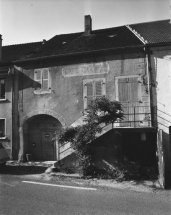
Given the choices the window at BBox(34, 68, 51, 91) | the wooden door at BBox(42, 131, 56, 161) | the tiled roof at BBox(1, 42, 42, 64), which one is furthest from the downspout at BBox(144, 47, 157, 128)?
the tiled roof at BBox(1, 42, 42, 64)

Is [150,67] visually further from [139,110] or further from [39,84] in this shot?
[39,84]

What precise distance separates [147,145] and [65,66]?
7.07 m

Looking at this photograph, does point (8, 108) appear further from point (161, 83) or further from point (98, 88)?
point (161, 83)

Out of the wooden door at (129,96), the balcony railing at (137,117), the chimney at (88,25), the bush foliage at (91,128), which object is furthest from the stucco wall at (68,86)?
the chimney at (88,25)

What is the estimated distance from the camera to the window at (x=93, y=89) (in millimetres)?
11477

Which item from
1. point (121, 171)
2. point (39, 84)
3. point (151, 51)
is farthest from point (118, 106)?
point (39, 84)

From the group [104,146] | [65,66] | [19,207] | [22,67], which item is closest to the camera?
[19,207]

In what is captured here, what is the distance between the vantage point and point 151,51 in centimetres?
1089

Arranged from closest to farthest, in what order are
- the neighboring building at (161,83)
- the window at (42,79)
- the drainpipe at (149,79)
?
the neighboring building at (161,83), the drainpipe at (149,79), the window at (42,79)

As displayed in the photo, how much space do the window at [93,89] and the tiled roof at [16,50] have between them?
5.87 m

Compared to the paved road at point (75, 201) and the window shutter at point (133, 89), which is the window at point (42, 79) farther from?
the paved road at point (75, 201)

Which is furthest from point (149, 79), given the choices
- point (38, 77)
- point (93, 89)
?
point (38, 77)

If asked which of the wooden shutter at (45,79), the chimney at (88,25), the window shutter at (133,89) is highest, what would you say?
the chimney at (88,25)

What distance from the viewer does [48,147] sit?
12680mm
